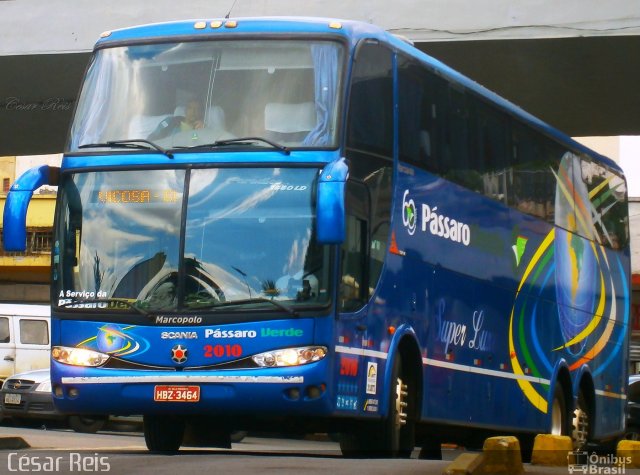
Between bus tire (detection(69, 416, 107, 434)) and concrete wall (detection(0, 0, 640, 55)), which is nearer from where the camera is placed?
concrete wall (detection(0, 0, 640, 55))

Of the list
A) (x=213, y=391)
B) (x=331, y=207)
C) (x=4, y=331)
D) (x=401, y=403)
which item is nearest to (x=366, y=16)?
(x=401, y=403)

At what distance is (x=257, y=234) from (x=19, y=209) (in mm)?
2026

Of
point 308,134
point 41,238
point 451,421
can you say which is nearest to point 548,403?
point 451,421

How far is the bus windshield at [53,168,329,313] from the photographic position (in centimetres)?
1180

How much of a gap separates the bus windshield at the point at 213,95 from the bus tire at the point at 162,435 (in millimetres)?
2894

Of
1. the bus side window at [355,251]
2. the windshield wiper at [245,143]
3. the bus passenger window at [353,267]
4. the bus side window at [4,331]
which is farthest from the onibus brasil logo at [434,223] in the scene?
the bus side window at [4,331]

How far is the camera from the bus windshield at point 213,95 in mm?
12211

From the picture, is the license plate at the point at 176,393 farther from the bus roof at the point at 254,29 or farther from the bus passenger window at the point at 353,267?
the bus roof at the point at 254,29

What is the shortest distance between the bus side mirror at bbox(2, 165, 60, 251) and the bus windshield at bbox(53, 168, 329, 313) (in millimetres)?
366

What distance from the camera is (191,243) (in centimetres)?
1201

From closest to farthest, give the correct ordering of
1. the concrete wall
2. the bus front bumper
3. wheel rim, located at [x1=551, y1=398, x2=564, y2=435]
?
1. the bus front bumper
2. the concrete wall
3. wheel rim, located at [x1=551, y1=398, x2=564, y2=435]

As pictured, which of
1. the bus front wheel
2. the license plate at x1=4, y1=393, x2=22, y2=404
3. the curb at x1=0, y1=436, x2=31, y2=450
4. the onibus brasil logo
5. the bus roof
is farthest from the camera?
the license plate at x1=4, y1=393, x2=22, y2=404

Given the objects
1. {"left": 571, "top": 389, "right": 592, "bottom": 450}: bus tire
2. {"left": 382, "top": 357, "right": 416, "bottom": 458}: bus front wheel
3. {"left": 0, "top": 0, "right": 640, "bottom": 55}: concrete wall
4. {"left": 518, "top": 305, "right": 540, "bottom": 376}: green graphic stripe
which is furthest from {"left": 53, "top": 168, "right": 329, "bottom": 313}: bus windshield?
{"left": 571, "top": 389, "right": 592, "bottom": 450}: bus tire

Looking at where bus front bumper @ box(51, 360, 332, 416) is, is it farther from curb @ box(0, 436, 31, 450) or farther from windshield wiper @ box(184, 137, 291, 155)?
curb @ box(0, 436, 31, 450)
